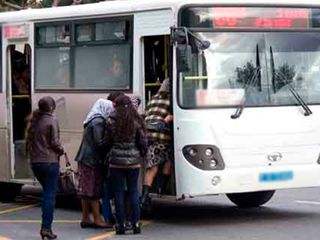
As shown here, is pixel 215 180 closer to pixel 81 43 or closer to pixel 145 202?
pixel 145 202

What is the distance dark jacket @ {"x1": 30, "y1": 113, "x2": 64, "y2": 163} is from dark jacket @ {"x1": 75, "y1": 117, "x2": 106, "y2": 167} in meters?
0.68

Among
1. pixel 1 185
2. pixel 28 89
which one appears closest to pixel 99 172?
pixel 28 89

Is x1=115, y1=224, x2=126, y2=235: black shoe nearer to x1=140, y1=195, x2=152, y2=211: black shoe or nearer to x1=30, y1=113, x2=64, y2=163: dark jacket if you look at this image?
x1=140, y1=195, x2=152, y2=211: black shoe

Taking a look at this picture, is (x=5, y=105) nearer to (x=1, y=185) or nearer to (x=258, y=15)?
(x=1, y=185)

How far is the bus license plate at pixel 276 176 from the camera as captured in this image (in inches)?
414

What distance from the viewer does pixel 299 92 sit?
10.8 meters

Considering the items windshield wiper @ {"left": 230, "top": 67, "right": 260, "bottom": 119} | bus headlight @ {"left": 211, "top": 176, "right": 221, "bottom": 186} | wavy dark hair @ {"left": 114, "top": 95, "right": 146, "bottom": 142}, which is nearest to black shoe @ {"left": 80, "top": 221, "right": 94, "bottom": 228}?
wavy dark hair @ {"left": 114, "top": 95, "right": 146, "bottom": 142}

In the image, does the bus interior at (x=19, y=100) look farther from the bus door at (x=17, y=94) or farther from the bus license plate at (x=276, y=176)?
the bus license plate at (x=276, y=176)

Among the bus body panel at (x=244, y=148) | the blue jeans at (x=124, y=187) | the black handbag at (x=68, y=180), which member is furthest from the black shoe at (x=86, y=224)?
the bus body panel at (x=244, y=148)

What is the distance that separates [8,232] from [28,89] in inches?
119

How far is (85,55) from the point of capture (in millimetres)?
11812

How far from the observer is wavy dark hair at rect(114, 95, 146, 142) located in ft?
32.0

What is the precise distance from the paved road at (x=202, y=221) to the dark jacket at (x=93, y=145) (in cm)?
91

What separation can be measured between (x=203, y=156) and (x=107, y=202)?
1.37 meters
